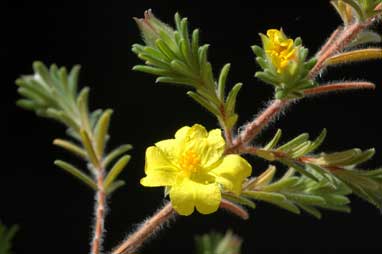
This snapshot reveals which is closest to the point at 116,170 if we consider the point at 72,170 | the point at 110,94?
the point at 72,170

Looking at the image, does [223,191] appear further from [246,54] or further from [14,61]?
[14,61]

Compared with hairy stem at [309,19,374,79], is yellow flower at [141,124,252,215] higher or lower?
lower

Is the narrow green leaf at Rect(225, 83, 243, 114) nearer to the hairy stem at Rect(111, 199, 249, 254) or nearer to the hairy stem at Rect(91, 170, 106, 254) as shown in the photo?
the hairy stem at Rect(111, 199, 249, 254)

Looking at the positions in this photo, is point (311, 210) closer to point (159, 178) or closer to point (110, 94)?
point (159, 178)

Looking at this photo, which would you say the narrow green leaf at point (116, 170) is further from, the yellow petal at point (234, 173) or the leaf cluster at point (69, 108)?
the yellow petal at point (234, 173)

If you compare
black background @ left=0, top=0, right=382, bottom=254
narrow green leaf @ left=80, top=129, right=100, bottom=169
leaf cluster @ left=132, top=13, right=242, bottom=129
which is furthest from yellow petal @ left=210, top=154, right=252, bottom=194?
black background @ left=0, top=0, right=382, bottom=254

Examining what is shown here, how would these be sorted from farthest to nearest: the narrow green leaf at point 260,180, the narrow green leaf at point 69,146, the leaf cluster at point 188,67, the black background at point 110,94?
the black background at point 110,94
the narrow green leaf at point 69,146
the narrow green leaf at point 260,180
the leaf cluster at point 188,67

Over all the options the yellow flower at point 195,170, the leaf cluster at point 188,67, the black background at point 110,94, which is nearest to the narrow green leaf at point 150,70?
the leaf cluster at point 188,67

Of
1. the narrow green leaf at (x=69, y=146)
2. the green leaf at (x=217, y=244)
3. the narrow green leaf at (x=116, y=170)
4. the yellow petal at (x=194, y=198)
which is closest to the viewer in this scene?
the yellow petal at (x=194, y=198)
